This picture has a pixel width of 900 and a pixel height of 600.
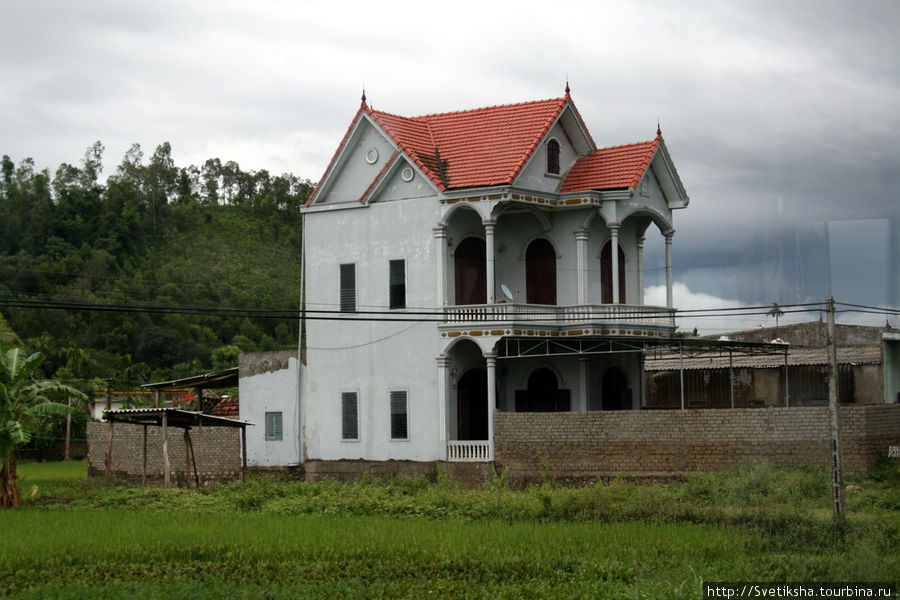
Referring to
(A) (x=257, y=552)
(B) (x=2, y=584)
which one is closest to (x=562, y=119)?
(A) (x=257, y=552)

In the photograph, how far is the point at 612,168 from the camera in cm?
3247

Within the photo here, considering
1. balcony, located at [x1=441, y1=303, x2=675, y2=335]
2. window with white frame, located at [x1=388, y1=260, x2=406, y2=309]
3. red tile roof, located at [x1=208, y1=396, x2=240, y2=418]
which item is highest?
window with white frame, located at [x1=388, y1=260, x2=406, y2=309]

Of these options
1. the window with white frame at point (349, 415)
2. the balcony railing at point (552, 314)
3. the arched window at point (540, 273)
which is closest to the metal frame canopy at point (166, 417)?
the window with white frame at point (349, 415)

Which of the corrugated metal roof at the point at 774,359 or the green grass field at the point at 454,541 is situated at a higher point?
the corrugated metal roof at the point at 774,359

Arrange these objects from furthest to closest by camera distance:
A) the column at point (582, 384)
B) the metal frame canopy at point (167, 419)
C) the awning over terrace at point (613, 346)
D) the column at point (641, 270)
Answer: the column at point (641, 270) → the column at point (582, 384) → the awning over terrace at point (613, 346) → the metal frame canopy at point (167, 419)

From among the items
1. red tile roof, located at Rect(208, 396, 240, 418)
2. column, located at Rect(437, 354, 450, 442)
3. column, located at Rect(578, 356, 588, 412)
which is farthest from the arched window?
red tile roof, located at Rect(208, 396, 240, 418)

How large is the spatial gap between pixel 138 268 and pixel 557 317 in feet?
123

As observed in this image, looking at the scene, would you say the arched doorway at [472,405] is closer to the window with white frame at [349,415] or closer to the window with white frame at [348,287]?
the window with white frame at [349,415]

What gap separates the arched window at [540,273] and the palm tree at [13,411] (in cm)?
1241

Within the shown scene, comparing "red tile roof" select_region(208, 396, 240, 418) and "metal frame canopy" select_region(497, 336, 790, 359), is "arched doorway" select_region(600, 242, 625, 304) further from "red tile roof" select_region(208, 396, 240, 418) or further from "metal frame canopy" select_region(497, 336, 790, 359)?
"red tile roof" select_region(208, 396, 240, 418)

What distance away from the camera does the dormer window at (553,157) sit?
33.0 metres

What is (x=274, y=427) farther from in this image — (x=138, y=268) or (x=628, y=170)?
(x=138, y=268)

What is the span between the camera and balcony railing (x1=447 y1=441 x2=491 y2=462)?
3086 cm

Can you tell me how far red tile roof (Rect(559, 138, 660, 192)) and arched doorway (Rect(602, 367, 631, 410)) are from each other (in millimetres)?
5306
